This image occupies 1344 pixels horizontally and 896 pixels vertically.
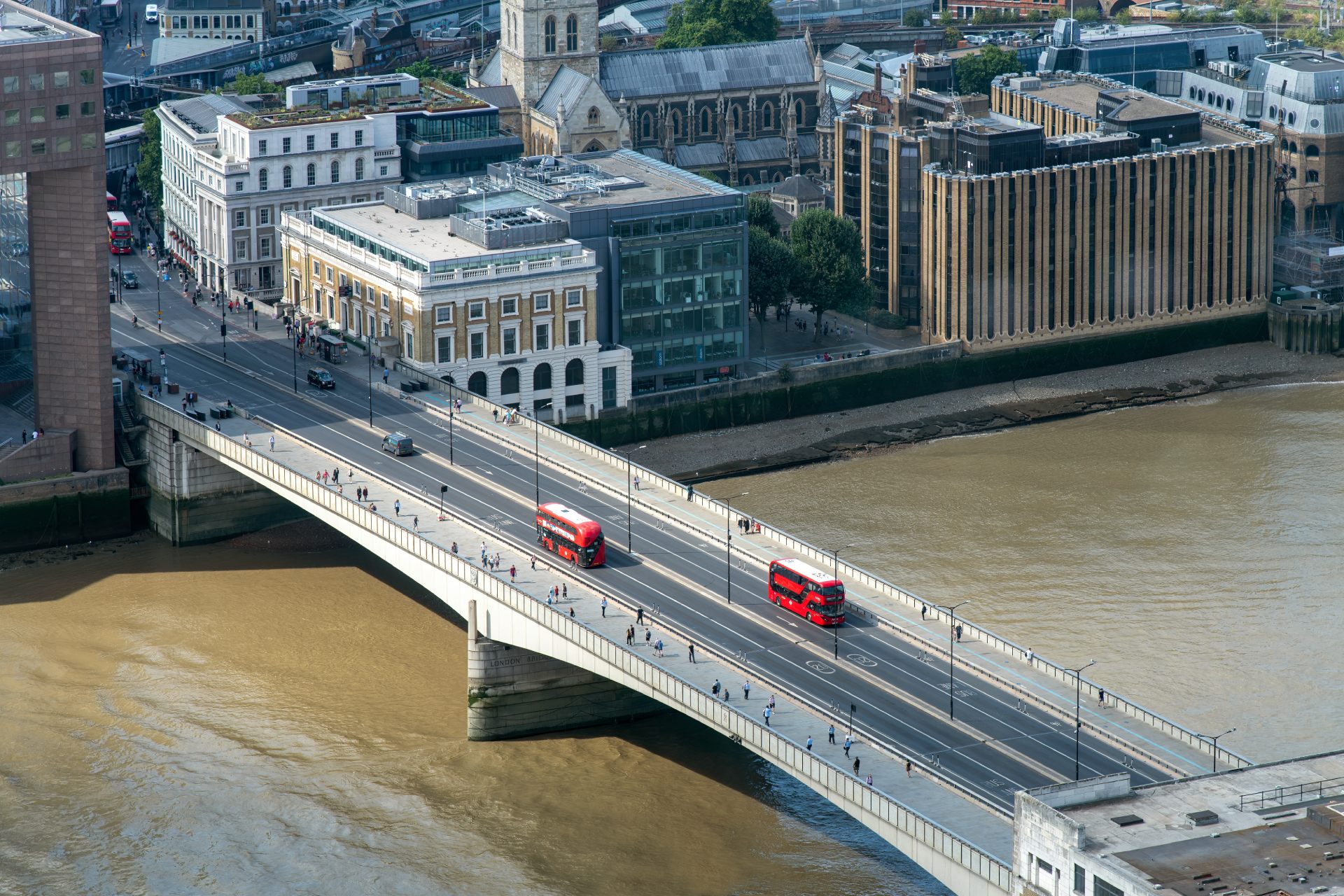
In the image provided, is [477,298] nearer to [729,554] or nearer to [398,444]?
[398,444]

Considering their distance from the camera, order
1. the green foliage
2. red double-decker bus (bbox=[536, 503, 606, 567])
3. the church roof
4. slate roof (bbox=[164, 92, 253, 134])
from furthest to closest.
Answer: the green foliage → the church roof → slate roof (bbox=[164, 92, 253, 134]) → red double-decker bus (bbox=[536, 503, 606, 567])

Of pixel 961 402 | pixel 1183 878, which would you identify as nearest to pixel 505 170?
pixel 961 402

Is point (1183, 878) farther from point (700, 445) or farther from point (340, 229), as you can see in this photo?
point (340, 229)

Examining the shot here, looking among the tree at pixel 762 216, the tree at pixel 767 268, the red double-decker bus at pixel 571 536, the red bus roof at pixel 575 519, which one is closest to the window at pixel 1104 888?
the red double-decker bus at pixel 571 536

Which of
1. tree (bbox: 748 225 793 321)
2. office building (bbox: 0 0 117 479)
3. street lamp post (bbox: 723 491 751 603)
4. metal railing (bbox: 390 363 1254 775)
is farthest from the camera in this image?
tree (bbox: 748 225 793 321)

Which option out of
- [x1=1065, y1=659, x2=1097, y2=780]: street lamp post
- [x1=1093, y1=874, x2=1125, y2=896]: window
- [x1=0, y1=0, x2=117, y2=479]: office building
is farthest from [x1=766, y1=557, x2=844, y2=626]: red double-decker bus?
[x1=0, y1=0, x2=117, y2=479]: office building

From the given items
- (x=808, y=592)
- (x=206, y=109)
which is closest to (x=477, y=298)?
(x=206, y=109)

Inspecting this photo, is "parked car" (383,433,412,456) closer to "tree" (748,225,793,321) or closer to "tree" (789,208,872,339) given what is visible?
"tree" (748,225,793,321)
